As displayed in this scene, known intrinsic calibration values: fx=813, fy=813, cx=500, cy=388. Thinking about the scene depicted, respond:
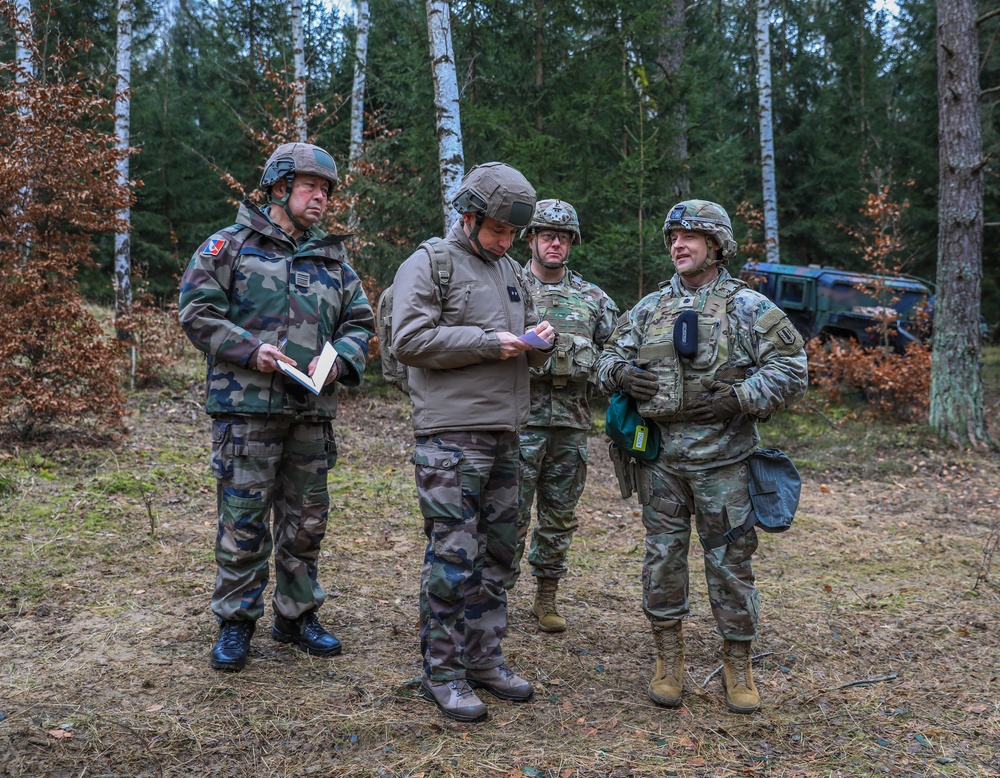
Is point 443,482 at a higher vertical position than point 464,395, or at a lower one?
lower

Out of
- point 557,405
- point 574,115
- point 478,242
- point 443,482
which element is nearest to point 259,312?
point 478,242

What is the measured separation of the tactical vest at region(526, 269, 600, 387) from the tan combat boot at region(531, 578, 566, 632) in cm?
119

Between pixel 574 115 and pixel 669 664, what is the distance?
310 inches

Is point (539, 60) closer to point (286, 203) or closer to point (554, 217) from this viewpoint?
point (554, 217)

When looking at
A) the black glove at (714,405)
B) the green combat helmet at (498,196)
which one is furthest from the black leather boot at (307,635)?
the green combat helmet at (498,196)

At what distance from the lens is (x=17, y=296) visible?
7.13 metres

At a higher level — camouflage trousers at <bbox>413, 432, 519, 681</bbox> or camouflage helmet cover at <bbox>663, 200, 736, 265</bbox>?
camouflage helmet cover at <bbox>663, 200, 736, 265</bbox>

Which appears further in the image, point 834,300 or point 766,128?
point 766,128

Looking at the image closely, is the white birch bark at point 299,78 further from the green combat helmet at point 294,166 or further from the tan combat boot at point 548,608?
the tan combat boot at point 548,608

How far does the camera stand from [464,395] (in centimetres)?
352

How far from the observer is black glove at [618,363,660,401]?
12.4 feet

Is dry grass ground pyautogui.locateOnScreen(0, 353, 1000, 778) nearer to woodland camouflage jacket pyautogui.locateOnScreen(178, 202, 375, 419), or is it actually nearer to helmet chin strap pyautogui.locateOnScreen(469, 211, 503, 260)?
woodland camouflage jacket pyautogui.locateOnScreen(178, 202, 375, 419)

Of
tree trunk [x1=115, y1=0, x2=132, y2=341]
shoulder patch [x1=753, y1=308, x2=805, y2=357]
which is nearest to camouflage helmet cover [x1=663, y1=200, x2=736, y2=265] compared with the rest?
shoulder patch [x1=753, y1=308, x2=805, y2=357]

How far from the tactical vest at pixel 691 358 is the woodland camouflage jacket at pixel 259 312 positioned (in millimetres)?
1473
